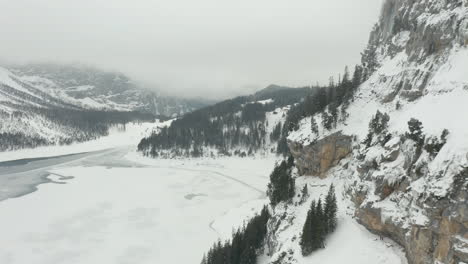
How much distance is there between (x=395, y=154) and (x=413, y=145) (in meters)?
2.73

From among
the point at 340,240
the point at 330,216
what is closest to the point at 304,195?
the point at 330,216

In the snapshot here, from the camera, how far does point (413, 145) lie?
96.2 ft

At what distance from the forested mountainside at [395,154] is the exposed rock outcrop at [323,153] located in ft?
0.57

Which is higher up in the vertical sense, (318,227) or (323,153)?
(323,153)

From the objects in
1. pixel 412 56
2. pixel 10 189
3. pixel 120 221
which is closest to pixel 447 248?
pixel 412 56

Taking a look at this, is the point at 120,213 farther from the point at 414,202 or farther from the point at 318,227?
the point at 414,202

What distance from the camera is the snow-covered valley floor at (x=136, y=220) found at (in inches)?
1751

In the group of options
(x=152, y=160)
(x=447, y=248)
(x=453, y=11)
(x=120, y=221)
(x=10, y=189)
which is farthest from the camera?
(x=152, y=160)

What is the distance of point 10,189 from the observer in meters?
86.2

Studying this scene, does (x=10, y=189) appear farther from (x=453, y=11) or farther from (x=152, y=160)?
(x=453, y=11)

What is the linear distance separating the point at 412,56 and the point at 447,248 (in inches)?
1324

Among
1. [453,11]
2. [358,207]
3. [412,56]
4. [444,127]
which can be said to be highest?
[453,11]

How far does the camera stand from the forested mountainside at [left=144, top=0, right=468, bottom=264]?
23531mm

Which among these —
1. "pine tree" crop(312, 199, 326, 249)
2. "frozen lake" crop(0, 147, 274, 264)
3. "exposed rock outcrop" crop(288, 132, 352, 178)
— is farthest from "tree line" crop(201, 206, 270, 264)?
"exposed rock outcrop" crop(288, 132, 352, 178)
